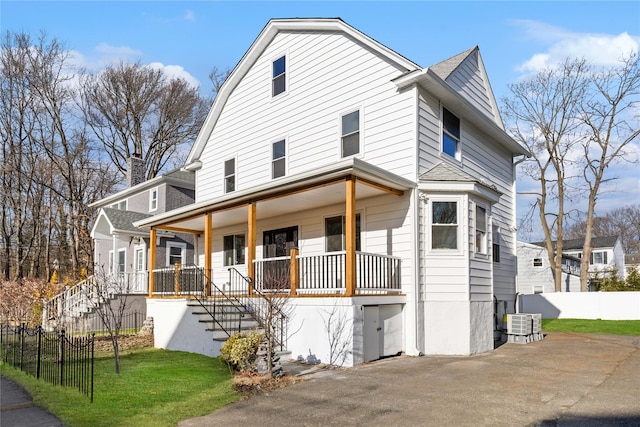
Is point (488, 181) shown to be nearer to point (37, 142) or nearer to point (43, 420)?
point (43, 420)

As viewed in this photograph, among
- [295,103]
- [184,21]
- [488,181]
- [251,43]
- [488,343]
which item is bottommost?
[488,343]

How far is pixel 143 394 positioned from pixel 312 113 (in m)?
9.39

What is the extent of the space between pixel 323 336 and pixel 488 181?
26.2 feet

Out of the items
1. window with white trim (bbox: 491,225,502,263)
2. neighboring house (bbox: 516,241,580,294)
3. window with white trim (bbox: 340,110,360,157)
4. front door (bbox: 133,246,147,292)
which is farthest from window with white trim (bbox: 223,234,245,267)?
neighboring house (bbox: 516,241,580,294)

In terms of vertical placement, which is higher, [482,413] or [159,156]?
[159,156]

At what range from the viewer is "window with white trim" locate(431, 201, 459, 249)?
11898 mm

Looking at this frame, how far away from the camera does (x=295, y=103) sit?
599 inches

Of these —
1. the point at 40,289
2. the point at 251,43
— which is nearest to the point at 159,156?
the point at 40,289

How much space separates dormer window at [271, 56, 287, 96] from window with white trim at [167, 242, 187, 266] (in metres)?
10.3

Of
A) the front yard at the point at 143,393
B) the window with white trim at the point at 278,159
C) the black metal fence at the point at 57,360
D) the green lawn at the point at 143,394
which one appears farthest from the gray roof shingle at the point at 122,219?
the green lawn at the point at 143,394

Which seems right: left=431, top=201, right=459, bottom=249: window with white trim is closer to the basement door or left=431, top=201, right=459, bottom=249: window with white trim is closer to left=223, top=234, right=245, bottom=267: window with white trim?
the basement door

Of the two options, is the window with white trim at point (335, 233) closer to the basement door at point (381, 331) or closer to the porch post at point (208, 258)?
the basement door at point (381, 331)

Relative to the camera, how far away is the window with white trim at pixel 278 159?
50.7 feet

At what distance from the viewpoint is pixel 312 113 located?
577 inches
